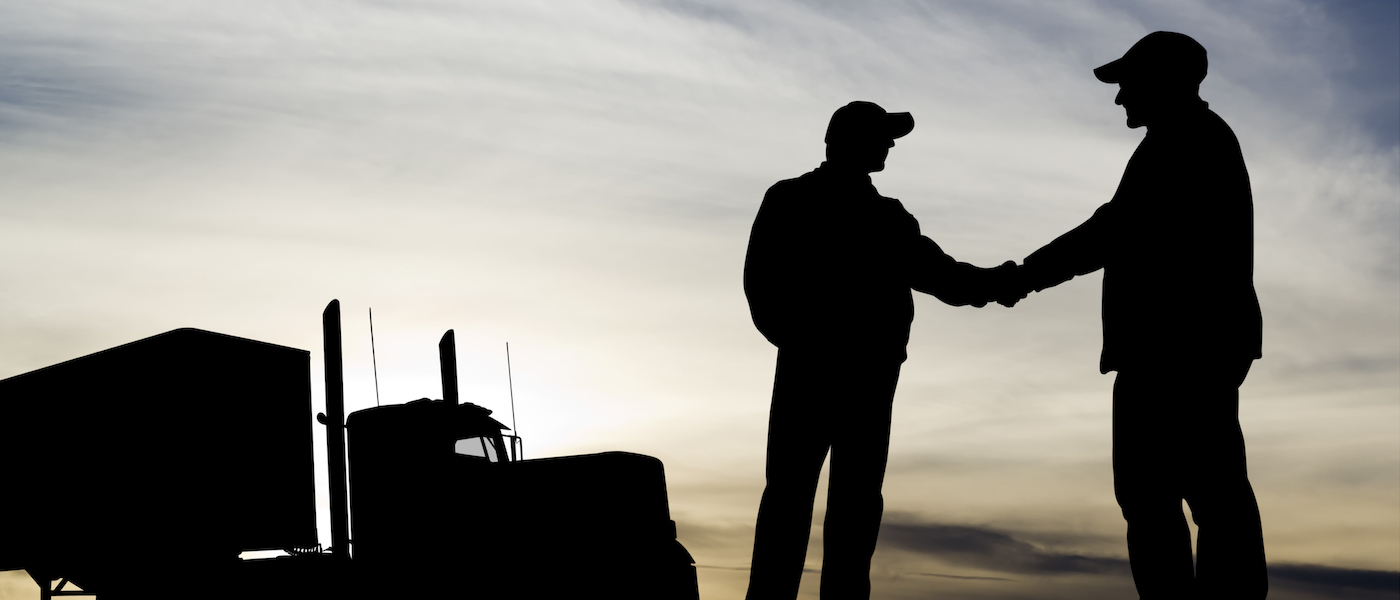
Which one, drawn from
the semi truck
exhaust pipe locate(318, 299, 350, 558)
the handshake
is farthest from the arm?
exhaust pipe locate(318, 299, 350, 558)

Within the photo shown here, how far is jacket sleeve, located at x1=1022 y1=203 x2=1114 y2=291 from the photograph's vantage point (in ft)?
21.4

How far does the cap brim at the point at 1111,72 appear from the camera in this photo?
6322 millimetres

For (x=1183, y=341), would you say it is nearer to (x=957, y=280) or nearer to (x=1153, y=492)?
(x=1153, y=492)

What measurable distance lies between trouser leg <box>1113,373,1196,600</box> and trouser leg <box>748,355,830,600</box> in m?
1.56

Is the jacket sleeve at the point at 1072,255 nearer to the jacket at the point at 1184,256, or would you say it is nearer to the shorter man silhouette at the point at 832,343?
the jacket at the point at 1184,256

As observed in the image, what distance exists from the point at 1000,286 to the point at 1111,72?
6.45 ft

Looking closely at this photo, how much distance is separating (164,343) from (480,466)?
8701mm

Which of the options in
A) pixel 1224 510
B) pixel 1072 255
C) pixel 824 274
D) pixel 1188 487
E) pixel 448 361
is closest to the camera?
pixel 1224 510

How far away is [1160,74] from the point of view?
6.17m

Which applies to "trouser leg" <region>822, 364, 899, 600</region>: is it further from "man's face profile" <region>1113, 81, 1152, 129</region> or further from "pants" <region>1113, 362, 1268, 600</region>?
"man's face profile" <region>1113, 81, 1152, 129</region>

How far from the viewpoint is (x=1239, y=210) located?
5.86 m

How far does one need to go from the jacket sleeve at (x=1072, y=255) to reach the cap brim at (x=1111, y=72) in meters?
0.66

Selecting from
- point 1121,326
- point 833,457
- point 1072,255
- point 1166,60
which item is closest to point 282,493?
point 833,457

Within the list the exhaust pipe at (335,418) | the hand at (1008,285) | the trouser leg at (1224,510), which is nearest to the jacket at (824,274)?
the hand at (1008,285)
